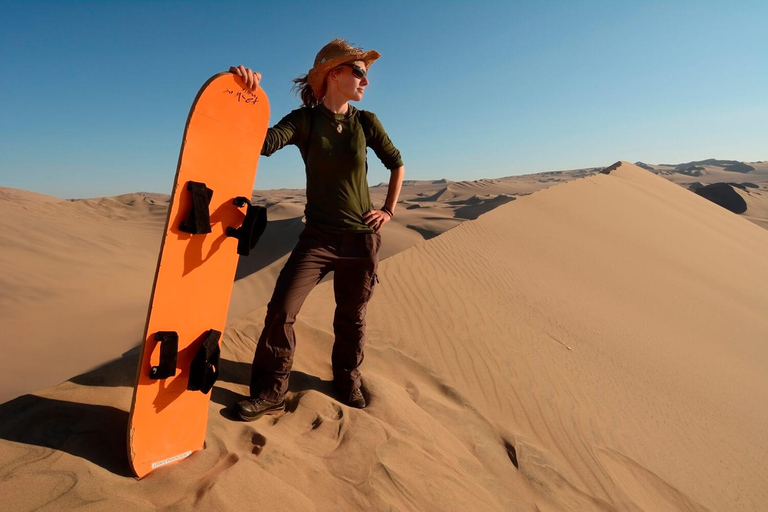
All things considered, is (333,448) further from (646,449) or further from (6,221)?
(6,221)

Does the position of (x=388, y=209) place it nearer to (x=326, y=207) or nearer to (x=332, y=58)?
(x=326, y=207)

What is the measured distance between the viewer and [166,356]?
1.73 metres

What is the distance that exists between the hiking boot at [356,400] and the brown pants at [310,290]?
4cm

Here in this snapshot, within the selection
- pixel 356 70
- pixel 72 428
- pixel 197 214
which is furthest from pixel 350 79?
pixel 72 428

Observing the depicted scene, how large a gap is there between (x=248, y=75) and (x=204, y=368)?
137cm

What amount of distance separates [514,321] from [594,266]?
9.77 ft

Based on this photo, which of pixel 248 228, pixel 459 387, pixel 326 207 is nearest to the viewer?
pixel 248 228

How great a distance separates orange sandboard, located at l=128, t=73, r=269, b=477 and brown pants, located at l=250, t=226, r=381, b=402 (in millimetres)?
300

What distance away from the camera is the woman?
87.4 inches

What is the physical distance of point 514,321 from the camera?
15.1 ft

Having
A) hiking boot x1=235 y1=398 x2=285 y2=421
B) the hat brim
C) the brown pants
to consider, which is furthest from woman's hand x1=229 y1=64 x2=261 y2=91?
hiking boot x1=235 y1=398 x2=285 y2=421

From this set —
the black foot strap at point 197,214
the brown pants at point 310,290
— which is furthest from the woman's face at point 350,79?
the black foot strap at point 197,214

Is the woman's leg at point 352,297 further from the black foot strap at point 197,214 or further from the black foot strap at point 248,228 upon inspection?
the black foot strap at point 197,214

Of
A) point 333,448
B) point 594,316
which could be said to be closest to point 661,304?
point 594,316
